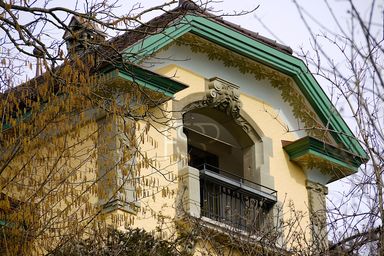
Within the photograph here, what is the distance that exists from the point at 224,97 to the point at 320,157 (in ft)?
6.68

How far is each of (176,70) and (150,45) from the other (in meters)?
1.18

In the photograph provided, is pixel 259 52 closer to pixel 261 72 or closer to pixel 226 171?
pixel 261 72

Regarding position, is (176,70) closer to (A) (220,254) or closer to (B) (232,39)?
(B) (232,39)

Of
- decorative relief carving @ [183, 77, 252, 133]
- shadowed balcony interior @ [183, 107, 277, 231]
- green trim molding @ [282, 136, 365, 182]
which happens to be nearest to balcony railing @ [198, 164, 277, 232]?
shadowed balcony interior @ [183, 107, 277, 231]

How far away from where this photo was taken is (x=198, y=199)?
19.1 meters

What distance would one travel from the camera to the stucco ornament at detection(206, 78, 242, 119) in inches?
800

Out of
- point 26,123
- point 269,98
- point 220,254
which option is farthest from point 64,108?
point 269,98

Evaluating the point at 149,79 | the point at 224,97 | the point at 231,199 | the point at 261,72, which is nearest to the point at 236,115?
the point at 224,97

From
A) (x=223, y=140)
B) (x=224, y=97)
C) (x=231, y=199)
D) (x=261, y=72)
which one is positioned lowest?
(x=231, y=199)

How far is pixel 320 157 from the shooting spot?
21328mm

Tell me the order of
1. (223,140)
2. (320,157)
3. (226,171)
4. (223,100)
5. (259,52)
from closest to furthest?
1. (223,100)
2. (259,52)
3. (320,157)
4. (226,171)
5. (223,140)

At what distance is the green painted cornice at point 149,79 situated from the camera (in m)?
18.2

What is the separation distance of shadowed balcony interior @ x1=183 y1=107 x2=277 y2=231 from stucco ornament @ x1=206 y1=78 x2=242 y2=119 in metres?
0.18

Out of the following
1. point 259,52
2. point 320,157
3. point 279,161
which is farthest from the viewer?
point 320,157
